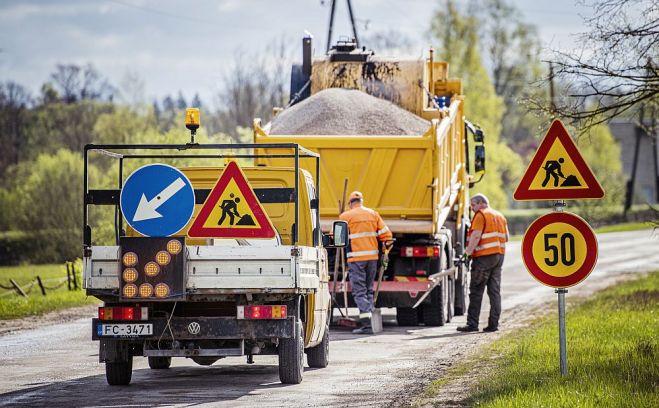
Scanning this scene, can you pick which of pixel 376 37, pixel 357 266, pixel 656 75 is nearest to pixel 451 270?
pixel 357 266

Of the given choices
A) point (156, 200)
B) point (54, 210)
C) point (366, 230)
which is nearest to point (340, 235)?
point (156, 200)

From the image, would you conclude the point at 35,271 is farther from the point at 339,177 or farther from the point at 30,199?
the point at 339,177

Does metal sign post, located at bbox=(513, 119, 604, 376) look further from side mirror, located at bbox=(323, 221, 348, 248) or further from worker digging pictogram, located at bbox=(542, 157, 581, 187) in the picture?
side mirror, located at bbox=(323, 221, 348, 248)

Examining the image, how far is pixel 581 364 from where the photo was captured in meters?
11.9

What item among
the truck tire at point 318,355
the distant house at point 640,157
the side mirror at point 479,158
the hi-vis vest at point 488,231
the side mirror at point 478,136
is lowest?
the truck tire at point 318,355

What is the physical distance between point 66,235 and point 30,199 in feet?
8.85

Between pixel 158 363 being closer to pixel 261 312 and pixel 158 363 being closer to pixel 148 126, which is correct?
pixel 261 312

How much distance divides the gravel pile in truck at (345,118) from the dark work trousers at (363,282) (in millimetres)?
1980

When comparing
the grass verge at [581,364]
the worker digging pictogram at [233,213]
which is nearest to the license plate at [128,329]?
the worker digging pictogram at [233,213]

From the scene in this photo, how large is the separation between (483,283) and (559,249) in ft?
25.7

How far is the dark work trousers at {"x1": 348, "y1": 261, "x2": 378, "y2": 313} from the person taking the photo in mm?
17438

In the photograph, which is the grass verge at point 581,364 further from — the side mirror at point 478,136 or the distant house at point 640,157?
the distant house at point 640,157

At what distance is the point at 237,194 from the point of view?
35.7 ft

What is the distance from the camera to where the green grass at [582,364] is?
942 centimetres
